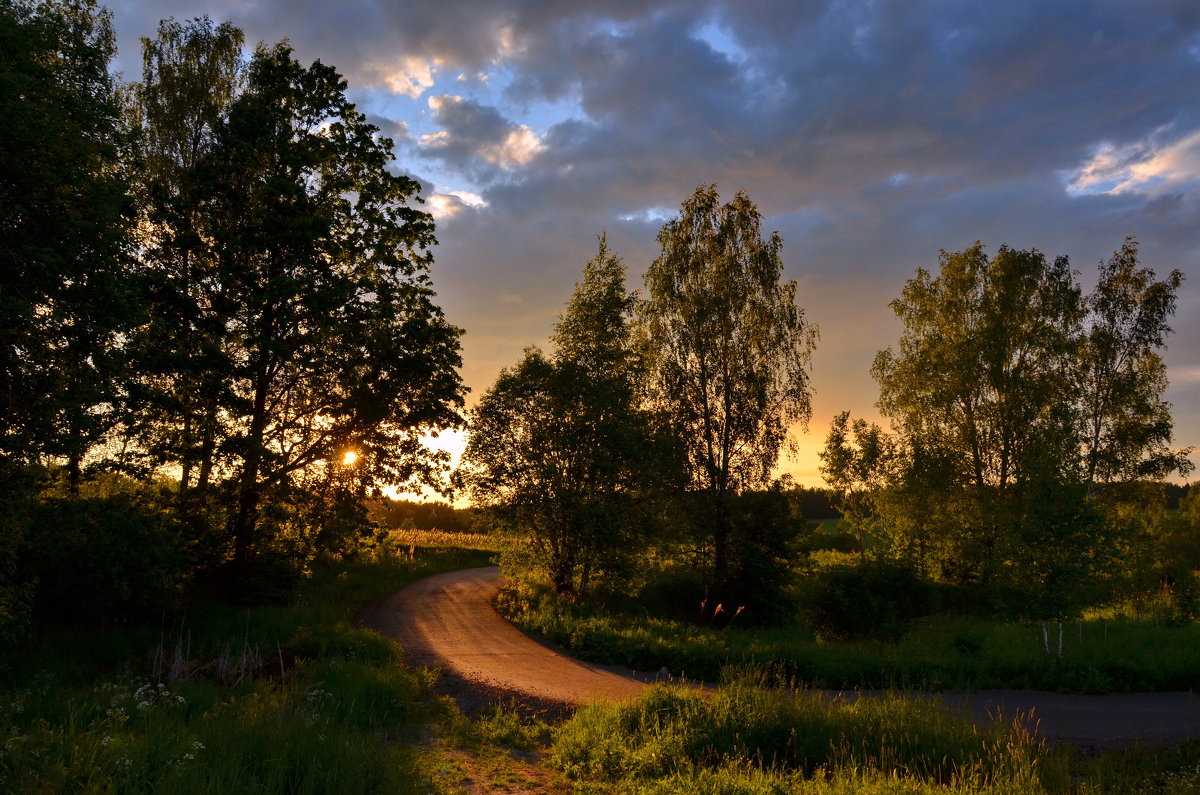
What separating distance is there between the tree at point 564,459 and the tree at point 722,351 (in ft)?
11.6

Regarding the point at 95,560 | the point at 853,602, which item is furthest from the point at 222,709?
the point at 853,602

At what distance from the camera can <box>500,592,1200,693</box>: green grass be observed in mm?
16953

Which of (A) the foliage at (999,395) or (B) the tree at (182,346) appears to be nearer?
(B) the tree at (182,346)

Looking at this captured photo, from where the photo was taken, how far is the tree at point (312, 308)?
20.4 metres

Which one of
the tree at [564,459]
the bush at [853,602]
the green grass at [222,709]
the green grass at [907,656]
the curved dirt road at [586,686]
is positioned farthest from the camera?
the tree at [564,459]

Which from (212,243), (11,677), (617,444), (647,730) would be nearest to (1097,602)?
(617,444)

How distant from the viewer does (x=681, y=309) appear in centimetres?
2938

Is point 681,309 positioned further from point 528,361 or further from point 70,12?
point 70,12

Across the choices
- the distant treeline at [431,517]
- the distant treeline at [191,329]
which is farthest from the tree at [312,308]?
the distant treeline at [431,517]

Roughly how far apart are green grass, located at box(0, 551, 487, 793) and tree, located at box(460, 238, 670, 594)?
7.06 m

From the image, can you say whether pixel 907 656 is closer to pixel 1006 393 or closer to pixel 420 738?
pixel 420 738

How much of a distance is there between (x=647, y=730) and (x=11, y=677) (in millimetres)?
13052

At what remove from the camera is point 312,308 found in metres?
20.2

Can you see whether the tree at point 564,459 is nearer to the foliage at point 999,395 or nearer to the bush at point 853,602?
the bush at point 853,602
